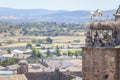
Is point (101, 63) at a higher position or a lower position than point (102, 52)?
lower

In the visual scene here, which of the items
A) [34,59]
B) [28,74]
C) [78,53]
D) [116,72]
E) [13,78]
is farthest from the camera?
[78,53]

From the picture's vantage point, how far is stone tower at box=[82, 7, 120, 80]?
19.3 meters

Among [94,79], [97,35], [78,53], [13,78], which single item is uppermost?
[97,35]

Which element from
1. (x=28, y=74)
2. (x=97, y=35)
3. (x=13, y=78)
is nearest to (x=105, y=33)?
(x=97, y=35)

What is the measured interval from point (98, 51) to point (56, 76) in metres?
64.7

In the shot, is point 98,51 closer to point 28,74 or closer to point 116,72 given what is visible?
point 116,72

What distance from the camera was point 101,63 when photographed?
63.8ft

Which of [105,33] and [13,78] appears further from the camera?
[13,78]

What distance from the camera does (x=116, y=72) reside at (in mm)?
19234

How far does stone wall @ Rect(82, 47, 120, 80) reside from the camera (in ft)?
63.3

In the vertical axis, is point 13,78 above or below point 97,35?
below

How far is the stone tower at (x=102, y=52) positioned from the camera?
63.4 feet

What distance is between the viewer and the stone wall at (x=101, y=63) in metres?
19.3

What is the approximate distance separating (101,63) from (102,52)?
1.35 ft
